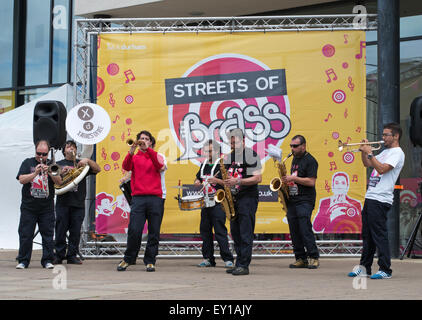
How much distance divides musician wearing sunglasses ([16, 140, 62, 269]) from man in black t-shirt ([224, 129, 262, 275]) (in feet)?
8.81

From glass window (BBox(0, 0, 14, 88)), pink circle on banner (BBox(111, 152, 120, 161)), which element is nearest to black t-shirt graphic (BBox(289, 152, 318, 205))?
pink circle on banner (BBox(111, 152, 120, 161))

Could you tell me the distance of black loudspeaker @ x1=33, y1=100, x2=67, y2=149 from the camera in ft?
34.8

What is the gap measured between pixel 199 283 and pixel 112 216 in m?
4.58

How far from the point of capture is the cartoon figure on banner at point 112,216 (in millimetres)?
12133

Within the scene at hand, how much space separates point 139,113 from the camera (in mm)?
12273

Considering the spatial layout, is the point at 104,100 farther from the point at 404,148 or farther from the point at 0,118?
the point at 404,148

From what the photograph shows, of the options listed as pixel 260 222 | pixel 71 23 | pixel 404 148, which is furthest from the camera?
pixel 71 23

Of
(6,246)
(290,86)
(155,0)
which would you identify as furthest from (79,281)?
(155,0)

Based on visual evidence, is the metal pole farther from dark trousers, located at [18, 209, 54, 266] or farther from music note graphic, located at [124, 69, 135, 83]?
dark trousers, located at [18, 209, 54, 266]

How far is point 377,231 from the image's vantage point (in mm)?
8445

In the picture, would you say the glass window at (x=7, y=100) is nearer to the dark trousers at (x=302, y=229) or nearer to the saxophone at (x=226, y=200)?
the dark trousers at (x=302, y=229)

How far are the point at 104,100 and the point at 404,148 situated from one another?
577 cm

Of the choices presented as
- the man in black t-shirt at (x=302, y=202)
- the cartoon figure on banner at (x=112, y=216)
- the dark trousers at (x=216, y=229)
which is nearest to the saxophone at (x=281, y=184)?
the man in black t-shirt at (x=302, y=202)

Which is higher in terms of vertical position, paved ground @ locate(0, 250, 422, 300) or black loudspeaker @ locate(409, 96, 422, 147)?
black loudspeaker @ locate(409, 96, 422, 147)
